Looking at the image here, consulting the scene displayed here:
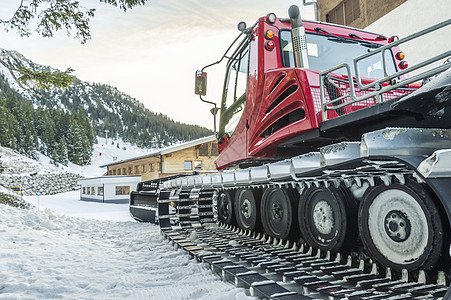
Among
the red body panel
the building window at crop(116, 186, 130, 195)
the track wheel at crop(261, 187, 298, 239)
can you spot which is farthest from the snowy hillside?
the red body panel

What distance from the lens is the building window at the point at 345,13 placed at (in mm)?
15781

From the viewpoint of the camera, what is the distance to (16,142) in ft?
276

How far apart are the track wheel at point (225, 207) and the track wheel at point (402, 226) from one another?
11.9 feet

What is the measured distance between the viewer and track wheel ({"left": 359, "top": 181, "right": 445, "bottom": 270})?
2451mm

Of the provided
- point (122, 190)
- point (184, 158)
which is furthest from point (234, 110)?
point (122, 190)

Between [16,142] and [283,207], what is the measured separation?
95.1 metres

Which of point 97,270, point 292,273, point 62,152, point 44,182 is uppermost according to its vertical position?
point 62,152

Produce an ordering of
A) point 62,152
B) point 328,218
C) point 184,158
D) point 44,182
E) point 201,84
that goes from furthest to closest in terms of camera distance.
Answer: point 62,152, point 44,182, point 184,158, point 201,84, point 328,218

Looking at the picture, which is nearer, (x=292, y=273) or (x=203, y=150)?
(x=292, y=273)

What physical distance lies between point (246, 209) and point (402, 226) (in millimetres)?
3324

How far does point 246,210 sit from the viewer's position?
5.82m

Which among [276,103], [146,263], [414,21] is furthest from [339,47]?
[414,21]

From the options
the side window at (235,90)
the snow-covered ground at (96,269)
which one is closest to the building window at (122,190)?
the snow-covered ground at (96,269)

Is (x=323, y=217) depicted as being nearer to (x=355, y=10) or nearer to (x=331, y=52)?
(x=331, y=52)
